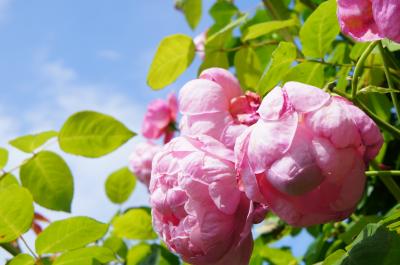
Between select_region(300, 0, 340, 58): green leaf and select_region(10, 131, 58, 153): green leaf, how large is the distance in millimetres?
414

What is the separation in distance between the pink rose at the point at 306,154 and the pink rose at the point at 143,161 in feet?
4.28

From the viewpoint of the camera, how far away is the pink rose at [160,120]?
186 cm

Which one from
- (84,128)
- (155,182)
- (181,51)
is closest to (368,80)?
(181,51)

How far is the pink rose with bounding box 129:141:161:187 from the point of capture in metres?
1.88

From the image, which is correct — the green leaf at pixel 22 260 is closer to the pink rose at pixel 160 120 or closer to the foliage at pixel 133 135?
the foliage at pixel 133 135

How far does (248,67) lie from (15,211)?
0.47m

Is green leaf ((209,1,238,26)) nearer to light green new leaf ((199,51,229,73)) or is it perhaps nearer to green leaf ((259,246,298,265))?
light green new leaf ((199,51,229,73))

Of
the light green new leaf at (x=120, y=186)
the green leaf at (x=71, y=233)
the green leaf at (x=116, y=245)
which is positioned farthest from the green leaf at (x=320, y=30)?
the light green new leaf at (x=120, y=186)

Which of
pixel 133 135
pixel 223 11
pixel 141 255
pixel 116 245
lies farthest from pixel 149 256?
pixel 223 11

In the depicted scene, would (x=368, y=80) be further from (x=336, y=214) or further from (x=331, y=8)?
(x=336, y=214)

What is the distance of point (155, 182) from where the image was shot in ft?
2.20

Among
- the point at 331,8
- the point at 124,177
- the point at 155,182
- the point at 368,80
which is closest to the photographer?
the point at 155,182

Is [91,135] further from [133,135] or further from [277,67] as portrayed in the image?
[277,67]

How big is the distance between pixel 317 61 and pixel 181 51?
27cm
